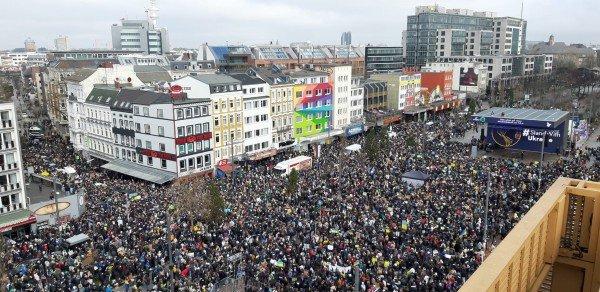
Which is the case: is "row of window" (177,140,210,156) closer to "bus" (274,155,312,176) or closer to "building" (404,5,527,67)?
"bus" (274,155,312,176)

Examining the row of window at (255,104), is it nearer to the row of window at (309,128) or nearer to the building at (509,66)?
the row of window at (309,128)

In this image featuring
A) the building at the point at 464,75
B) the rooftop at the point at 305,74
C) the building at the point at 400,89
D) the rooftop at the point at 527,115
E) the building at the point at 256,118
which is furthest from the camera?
the building at the point at 464,75

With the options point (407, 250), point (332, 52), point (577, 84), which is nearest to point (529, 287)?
point (407, 250)

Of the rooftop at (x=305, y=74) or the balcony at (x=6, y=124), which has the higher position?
the rooftop at (x=305, y=74)

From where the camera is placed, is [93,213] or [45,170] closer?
[93,213]

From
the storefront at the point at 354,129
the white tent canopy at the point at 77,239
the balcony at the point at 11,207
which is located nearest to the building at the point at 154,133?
the balcony at the point at 11,207

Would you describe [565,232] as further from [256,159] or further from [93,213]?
[256,159]
